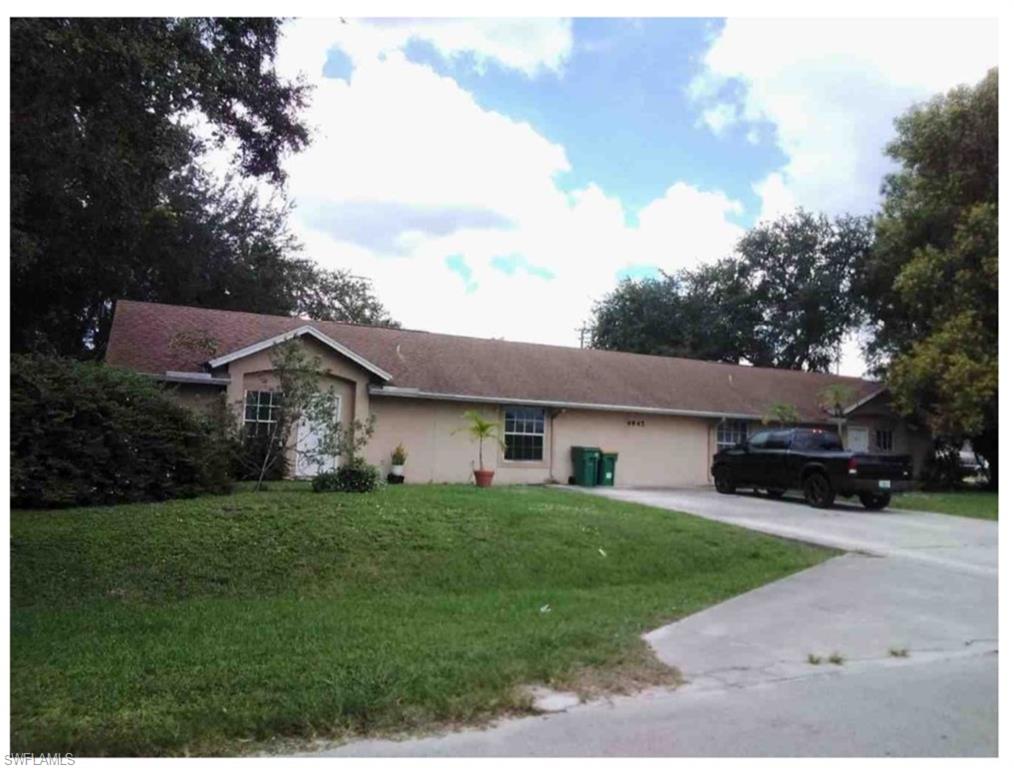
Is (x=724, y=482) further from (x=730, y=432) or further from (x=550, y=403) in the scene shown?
(x=550, y=403)

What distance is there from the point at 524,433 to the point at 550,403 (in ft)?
3.40

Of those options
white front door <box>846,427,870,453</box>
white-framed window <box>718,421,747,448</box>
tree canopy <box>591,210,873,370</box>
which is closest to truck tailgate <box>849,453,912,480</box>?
white-framed window <box>718,421,747,448</box>

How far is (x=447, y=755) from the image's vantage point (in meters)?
4.60

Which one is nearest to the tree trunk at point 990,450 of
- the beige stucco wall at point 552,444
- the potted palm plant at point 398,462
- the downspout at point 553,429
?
the beige stucco wall at point 552,444

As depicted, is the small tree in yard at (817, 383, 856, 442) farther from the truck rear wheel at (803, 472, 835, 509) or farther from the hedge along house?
the truck rear wheel at (803, 472, 835, 509)

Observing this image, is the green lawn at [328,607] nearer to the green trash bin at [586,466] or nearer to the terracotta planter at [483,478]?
the terracotta planter at [483,478]

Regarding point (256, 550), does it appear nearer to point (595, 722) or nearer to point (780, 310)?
point (595, 722)

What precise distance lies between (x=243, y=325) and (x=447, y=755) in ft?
57.6

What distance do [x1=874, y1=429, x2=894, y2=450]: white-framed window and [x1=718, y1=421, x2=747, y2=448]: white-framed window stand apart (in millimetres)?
5980

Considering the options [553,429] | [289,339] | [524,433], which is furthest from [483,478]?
[289,339]

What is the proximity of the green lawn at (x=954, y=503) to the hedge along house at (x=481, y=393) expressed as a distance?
14.5 ft

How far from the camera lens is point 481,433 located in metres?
18.6

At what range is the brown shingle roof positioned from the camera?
59.6ft

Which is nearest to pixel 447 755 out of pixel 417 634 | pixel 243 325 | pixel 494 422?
pixel 417 634
